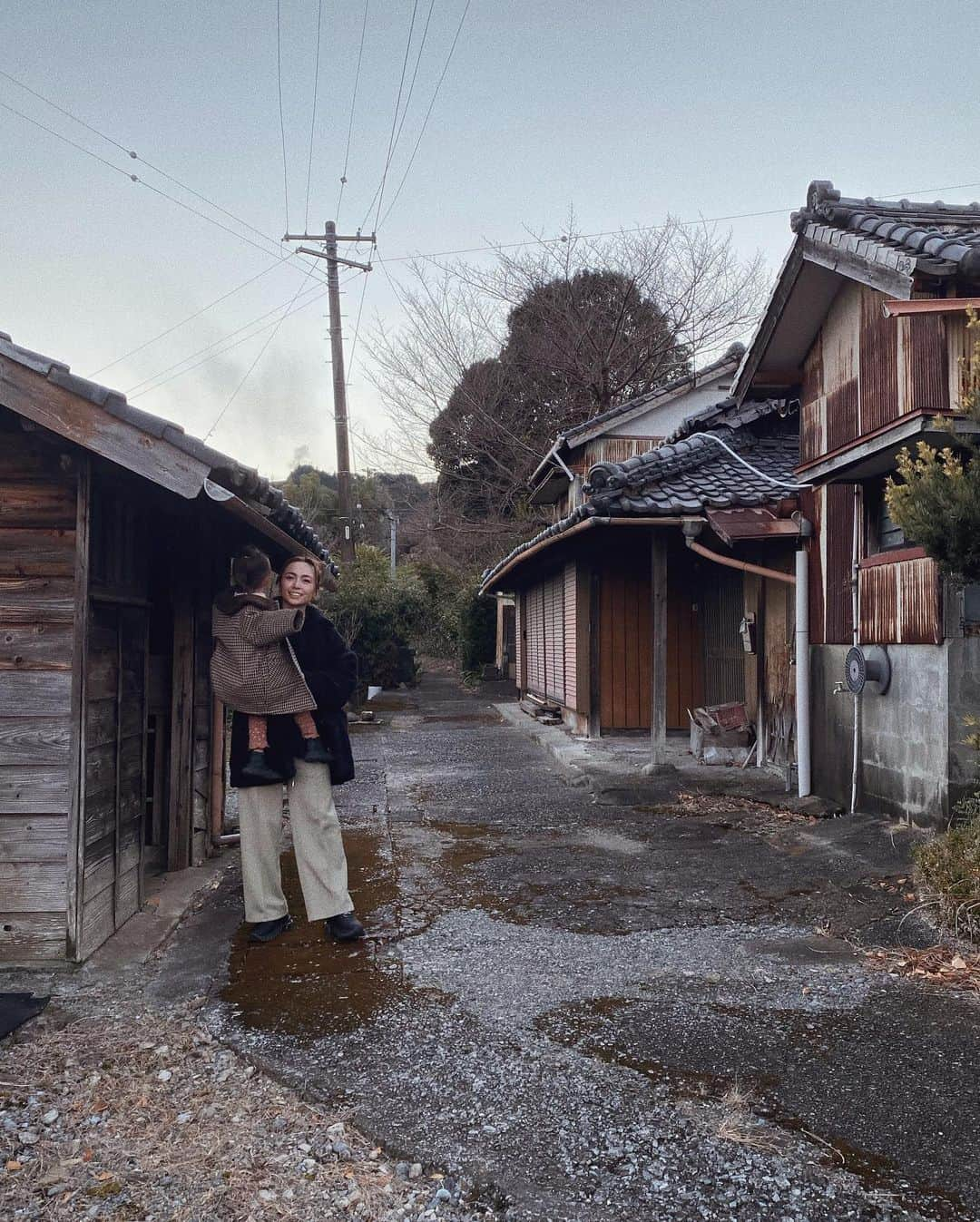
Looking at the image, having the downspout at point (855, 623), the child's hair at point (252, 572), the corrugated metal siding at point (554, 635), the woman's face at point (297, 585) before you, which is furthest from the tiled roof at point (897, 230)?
the corrugated metal siding at point (554, 635)

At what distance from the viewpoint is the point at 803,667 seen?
8.13 m

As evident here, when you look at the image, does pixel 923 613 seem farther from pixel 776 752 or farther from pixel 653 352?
pixel 653 352

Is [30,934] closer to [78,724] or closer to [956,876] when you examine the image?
[78,724]

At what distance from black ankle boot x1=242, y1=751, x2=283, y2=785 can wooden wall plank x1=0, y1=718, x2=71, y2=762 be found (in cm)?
80

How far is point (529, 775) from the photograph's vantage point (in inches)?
393

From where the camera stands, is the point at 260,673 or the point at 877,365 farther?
the point at 877,365

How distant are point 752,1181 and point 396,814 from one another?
18.7 ft

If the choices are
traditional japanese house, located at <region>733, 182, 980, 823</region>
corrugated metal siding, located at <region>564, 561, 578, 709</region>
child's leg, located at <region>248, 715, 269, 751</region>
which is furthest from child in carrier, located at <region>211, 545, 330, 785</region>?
corrugated metal siding, located at <region>564, 561, 578, 709</region>

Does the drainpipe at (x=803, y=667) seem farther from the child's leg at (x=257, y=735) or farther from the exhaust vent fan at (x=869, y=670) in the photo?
the child's leg at (x=257, y=735)

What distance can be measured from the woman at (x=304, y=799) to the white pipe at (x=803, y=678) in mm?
4905

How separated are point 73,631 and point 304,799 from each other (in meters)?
1.33

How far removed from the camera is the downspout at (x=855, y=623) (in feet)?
24.0

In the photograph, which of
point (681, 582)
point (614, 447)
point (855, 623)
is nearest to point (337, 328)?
point (614, 447)

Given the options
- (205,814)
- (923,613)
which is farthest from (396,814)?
(923,613)
